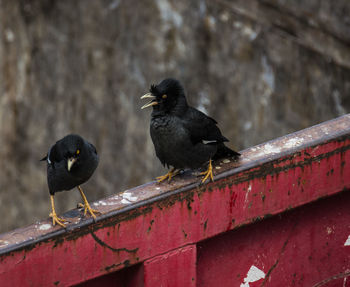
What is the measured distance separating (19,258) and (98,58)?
5.57 metres

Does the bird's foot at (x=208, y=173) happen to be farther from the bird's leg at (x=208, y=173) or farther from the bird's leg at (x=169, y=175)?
the bird's leg at (x=169, y=175)

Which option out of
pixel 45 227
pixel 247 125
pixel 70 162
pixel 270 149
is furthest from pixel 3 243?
pixel 247 125

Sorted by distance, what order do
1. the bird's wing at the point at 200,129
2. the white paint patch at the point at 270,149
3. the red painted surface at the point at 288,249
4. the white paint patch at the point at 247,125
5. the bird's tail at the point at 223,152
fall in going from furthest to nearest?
the white paint patch at the point at 247,125, the bird's wing at the point at 200,129, the bird's tail at the point at 223,152, the white paint patch at the point at 270,149, the red painted surface at the point at 288,249

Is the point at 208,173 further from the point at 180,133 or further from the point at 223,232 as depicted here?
the point at 180,133

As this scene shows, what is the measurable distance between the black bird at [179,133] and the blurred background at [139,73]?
397 centimetres

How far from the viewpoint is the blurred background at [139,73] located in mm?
7500

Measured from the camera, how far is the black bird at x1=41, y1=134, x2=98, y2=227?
11.4 ft

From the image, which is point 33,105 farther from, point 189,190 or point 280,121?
point 189,190

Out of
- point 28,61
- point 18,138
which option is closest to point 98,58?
point 28,61

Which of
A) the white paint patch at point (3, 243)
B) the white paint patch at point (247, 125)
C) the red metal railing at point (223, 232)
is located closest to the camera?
the white paint patch at point (3, 243)

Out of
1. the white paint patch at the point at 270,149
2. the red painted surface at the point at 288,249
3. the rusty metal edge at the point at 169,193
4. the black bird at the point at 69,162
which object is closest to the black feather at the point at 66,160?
the black bird at the point at 69,162

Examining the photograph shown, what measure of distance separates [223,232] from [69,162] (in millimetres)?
899

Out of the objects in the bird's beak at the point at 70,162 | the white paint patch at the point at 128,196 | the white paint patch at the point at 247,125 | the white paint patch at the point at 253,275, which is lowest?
the white paint patch at the point at 253,275

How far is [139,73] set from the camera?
7980mm
